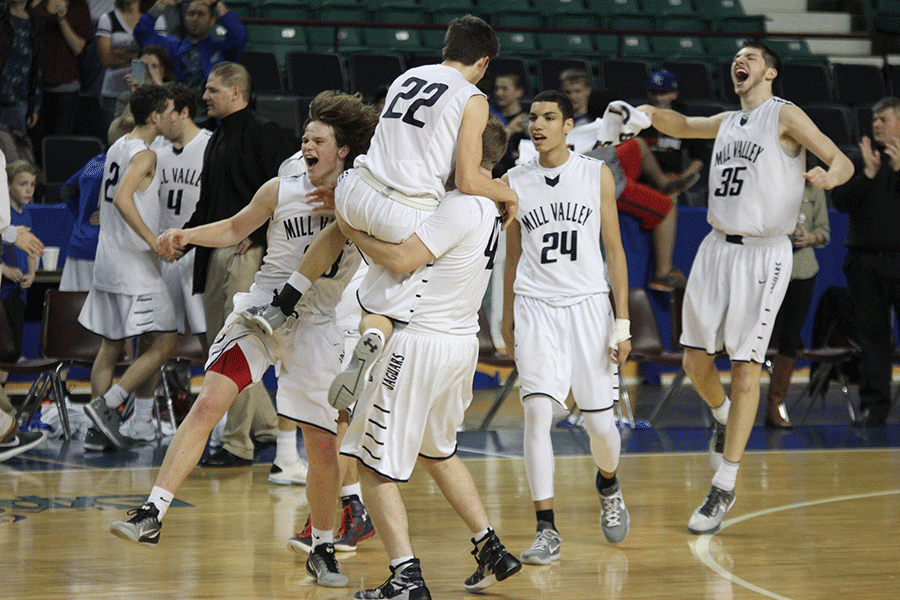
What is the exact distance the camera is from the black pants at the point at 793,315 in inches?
342

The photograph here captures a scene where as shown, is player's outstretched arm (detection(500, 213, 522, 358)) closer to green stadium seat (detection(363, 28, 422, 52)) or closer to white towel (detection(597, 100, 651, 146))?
white towel (detection(597, 100, 651, 146))

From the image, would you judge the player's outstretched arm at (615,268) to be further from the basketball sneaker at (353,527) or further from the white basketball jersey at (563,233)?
the basketball sneaker at (353,527)

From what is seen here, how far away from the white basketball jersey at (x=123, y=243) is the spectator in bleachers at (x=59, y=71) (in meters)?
3.57

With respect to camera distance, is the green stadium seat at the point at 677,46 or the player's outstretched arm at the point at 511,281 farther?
the green stadium seat at the point at 677,46

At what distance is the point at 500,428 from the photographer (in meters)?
8.45

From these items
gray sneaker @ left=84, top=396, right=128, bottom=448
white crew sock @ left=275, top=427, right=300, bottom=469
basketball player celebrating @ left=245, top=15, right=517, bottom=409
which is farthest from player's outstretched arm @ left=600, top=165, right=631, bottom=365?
gray sneaker @ left=84, top=396, right=128, bottom=448

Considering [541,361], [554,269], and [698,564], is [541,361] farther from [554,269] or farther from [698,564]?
[698,564]

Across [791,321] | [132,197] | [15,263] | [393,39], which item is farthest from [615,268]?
[393,39]

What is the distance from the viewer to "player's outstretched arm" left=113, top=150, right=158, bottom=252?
709cm

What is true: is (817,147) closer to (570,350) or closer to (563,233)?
(563,233)

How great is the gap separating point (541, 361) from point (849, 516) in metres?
2.03

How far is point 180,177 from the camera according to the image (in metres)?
7.36

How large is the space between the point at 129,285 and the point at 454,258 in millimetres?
4113

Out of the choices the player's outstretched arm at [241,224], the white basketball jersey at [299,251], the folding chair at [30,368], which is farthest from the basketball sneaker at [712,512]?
the folding chair at [30,368]
